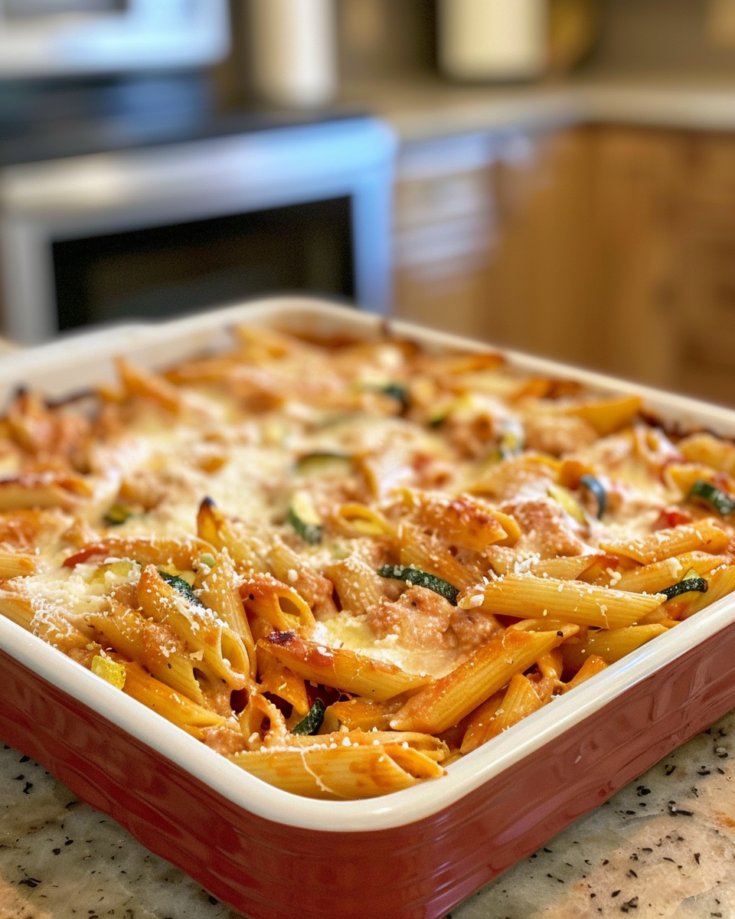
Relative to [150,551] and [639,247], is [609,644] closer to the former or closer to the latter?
[150,551]

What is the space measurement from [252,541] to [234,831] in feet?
1.16

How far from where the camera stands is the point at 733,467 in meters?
1.08

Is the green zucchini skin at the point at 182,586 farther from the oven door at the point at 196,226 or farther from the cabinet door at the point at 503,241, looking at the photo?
the cabinet door at the point at 503,241

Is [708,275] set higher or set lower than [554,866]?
lower

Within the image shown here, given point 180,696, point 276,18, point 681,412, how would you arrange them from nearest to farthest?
point 180,696 < point 681,412 < point 276,18

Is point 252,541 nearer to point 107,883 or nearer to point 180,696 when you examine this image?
point 180,696

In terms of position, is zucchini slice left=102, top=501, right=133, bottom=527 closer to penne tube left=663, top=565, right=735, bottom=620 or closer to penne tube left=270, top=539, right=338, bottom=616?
penne tube left=270, top=539, right=338, bottom=616

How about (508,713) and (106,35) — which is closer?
(508,713)

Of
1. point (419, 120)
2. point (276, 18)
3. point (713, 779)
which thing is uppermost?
point (276, 18)

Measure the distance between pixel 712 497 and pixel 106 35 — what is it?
199 cm

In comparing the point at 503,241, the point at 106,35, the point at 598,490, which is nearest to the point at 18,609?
the point at 598,490

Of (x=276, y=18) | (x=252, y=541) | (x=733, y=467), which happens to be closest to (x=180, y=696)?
(x=252, y=541)

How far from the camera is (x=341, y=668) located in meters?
0.75

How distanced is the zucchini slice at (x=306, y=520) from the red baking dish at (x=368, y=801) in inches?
11.9
